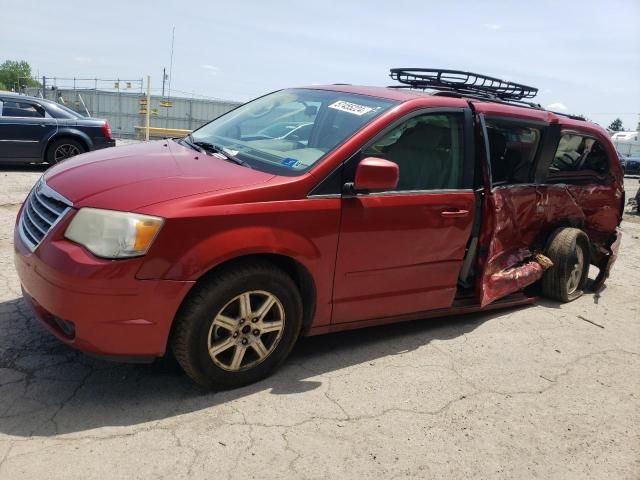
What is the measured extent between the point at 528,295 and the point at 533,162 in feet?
4.47

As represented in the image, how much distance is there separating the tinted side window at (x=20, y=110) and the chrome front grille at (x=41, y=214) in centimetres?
A: 788

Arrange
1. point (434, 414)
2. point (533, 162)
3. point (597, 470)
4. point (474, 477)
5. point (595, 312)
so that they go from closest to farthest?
point (474, 477) < point (597, 470) < point (434, 414) < point (533, 162) < point (595, 312)

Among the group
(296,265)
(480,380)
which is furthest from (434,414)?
(296,265)

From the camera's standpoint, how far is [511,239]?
185 inches

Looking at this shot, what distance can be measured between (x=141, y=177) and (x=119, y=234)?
18.0 inches

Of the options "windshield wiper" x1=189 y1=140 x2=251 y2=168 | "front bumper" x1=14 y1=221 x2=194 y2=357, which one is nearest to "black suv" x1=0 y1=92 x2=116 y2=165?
"windshield wiper" x1=189 y1=140 x2=251 y2=168

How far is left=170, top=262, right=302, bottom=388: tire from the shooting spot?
9.45 feet

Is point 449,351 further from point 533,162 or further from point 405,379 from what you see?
point 533,162

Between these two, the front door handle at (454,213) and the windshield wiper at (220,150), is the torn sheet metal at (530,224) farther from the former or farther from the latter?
the windshield wiper at (220,150)

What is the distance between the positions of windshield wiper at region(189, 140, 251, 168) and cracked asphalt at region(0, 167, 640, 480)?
1.30 metres

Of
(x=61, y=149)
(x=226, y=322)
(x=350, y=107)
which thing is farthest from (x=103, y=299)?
(x=61, y=149)

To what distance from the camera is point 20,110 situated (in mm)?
10094

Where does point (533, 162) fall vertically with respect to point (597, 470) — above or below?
above

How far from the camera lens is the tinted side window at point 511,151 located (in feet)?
14.4
